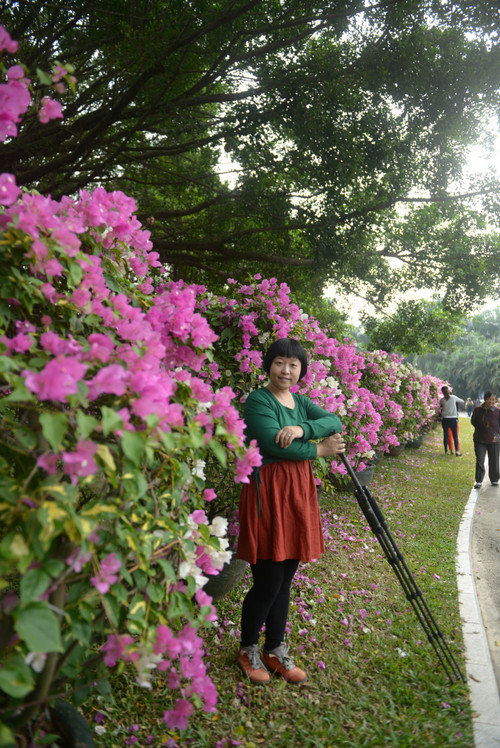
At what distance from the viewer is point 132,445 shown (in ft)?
4.02

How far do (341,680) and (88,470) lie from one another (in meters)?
2.52

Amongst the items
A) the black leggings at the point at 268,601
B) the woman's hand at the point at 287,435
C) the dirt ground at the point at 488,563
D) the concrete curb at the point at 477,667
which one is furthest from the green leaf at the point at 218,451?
the dirt ground at the point at 488,563

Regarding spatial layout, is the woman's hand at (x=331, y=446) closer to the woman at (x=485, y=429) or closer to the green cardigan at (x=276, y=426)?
the green cardigan at (x=276, y=426)

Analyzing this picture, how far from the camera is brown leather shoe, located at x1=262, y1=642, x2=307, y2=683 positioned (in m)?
2.88

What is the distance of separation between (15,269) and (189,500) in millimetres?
1053

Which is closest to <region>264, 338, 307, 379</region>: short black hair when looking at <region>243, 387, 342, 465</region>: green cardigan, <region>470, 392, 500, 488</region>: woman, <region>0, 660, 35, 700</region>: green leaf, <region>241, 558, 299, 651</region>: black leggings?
<region>243, 387, 342, 465</region>: green cardigan

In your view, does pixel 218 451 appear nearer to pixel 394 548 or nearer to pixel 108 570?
pixel 108 570

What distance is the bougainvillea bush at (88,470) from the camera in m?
1.18

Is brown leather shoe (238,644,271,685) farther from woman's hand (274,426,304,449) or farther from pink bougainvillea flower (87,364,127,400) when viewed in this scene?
pink bougainvillea flower (87,364,127,400)

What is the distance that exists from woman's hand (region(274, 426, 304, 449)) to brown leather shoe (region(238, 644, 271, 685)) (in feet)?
4.06

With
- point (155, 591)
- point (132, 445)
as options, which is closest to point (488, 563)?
point (155, 591)

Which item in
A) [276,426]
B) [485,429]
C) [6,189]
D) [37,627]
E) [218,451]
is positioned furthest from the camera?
[485,429]

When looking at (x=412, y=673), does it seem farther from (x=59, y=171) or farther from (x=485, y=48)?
(x=59, y=171)

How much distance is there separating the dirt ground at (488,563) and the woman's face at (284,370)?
2.19 meters
